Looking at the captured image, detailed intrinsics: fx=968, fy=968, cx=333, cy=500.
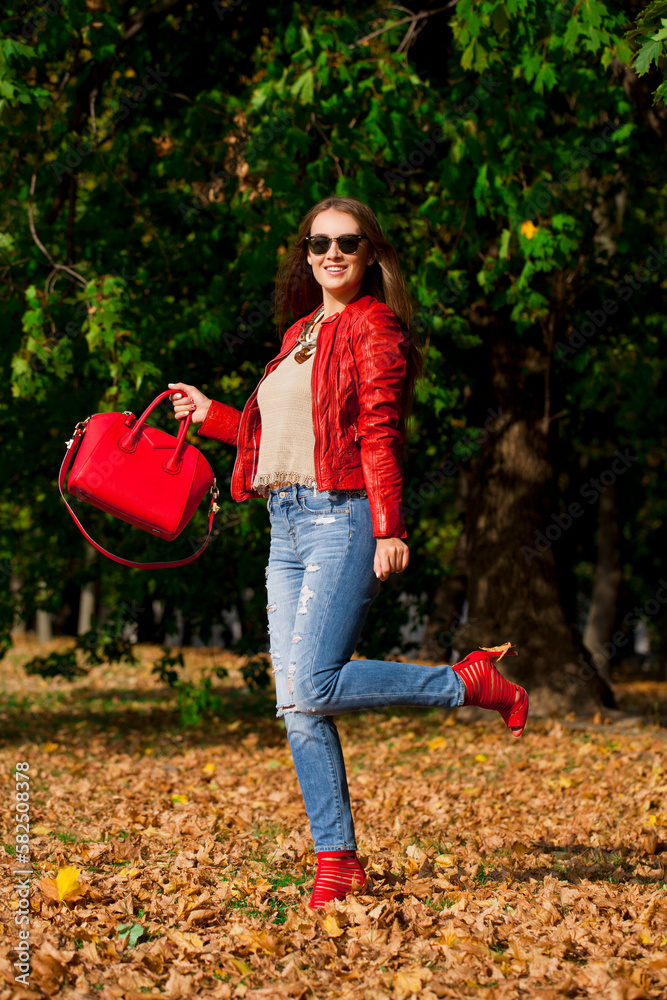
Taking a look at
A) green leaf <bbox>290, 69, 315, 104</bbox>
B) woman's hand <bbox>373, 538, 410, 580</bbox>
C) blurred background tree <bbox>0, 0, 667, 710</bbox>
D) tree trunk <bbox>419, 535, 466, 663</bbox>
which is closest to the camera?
woman's hand <bbox>373, 538, 410, 580</bbox>

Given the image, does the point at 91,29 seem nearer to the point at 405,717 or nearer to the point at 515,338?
the point at 515,338

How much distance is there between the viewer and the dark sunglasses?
131 inches

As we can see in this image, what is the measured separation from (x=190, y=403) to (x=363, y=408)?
2.70 ft

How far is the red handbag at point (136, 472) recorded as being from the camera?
344 centimetres

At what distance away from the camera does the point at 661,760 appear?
266 inches

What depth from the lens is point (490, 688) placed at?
3.24 meters

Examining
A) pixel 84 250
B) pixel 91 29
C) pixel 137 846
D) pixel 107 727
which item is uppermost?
pixel 91 29

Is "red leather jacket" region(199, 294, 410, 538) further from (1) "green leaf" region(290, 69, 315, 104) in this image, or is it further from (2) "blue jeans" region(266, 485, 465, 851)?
(1) "green leaf" region(290, 69, 315, 104)

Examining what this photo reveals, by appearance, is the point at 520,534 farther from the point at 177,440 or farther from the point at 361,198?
the point at 177,440

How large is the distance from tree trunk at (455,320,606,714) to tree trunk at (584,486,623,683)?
691cm

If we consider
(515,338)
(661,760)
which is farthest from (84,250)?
(661,760)

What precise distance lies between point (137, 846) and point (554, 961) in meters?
2.12

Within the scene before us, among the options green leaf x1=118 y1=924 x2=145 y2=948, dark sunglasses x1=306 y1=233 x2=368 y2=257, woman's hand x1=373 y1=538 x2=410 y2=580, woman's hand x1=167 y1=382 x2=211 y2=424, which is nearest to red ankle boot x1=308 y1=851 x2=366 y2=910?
green leaf x1=118 y1=924 x2=145 y2=948

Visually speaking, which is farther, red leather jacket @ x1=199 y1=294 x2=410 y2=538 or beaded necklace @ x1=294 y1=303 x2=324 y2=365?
beaded necklace @ x1=294 y1=303 x2=324 y2=365
